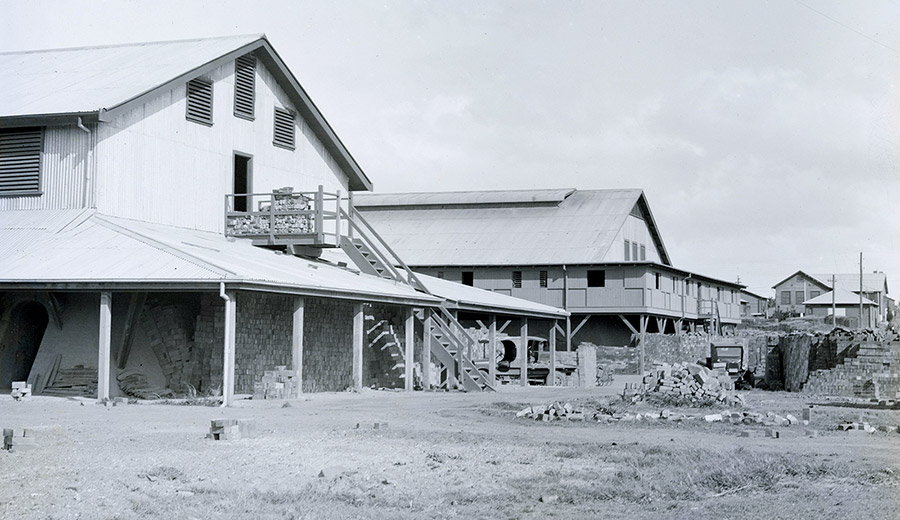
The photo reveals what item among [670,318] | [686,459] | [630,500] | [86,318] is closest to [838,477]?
[686,459]

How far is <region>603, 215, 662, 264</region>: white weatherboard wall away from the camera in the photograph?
5667 centimetres

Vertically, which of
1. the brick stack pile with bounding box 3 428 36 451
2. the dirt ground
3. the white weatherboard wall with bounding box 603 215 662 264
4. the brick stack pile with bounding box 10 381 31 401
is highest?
the white weatherboard wall with bounding box 603 215 662 264

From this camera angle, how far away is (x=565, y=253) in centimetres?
5678

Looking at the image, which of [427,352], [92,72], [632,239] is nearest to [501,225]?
[632,239]

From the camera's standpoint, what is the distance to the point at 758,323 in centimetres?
7988

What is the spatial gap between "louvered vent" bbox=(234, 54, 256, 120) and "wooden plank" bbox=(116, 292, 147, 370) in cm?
839

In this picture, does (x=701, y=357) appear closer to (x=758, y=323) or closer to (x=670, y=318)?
(x=670, y=318)

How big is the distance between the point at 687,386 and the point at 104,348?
13228mm

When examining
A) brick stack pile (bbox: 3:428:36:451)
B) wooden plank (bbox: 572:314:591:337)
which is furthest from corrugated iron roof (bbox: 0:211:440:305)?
wooden plank (bbox: 572:314:591:337)

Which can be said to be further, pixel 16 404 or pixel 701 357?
pixel 701 357

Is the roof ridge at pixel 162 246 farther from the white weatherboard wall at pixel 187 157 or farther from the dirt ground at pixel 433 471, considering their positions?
the dirt ground at pixel 433 471

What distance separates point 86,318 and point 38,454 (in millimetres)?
12246

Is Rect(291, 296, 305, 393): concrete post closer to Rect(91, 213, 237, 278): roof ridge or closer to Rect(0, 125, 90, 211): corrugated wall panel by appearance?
Rect(91, 213, 237, 278): roof ridge

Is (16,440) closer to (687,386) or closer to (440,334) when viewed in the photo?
(687,386)
